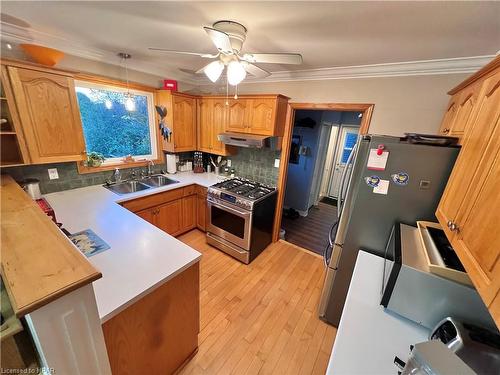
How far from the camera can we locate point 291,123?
2.71m

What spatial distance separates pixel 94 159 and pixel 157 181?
30.9 inches

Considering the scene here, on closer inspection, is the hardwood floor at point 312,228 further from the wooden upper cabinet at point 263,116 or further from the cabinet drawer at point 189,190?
the wooden upper cabinet at point 263,116

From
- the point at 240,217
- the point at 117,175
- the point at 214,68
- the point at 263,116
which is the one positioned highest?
the point at 214,68

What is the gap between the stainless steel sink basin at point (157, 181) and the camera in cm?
288

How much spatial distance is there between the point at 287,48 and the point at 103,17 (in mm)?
1410

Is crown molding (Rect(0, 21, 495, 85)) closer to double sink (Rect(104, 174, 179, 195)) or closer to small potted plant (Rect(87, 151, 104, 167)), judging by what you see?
small potted plant (Rect(87, 151, 104, 167))

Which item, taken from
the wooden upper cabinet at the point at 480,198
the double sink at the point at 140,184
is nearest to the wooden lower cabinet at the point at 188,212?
the double sink at the point at 140,184

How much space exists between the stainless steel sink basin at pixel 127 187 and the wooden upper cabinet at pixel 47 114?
24.1 inches

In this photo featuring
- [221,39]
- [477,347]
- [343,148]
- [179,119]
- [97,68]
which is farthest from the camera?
[343,148]

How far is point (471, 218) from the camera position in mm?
787

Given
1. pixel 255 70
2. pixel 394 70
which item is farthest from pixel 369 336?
pixel 394 70

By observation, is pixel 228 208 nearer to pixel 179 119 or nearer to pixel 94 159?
pixel 179 119

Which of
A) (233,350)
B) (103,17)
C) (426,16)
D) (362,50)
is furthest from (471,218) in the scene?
(103,17)

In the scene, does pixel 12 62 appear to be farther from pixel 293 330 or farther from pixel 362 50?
pixel 293 330
